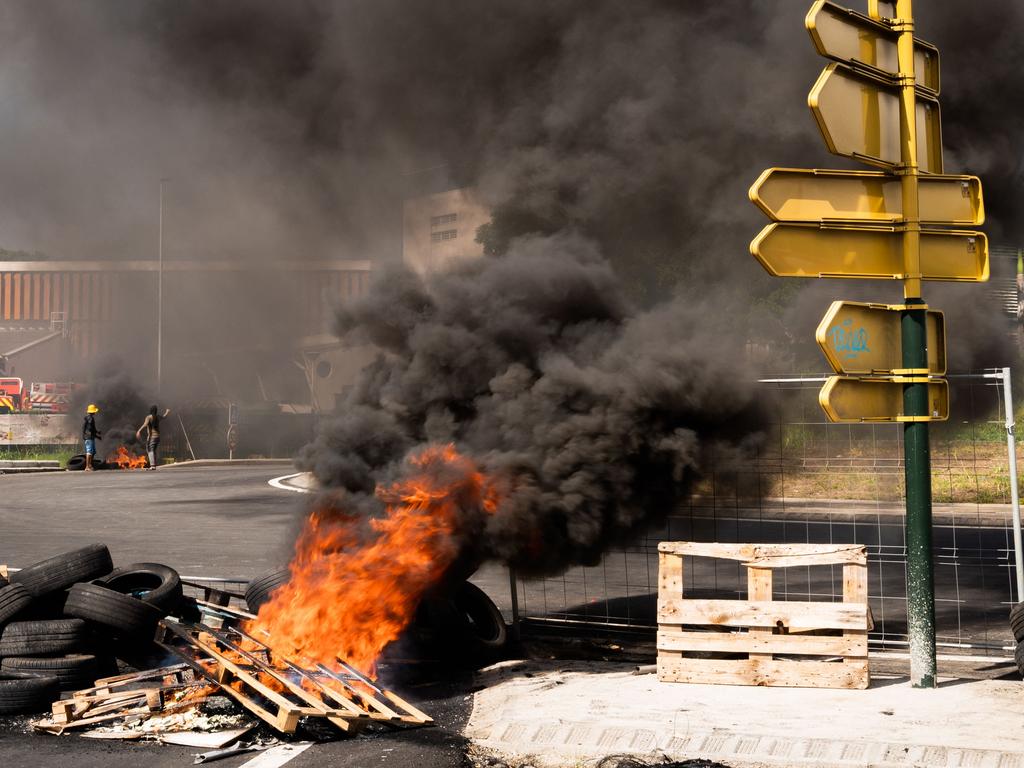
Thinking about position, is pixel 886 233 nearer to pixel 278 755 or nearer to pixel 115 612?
pixel 278 755

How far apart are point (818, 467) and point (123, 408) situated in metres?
27.6

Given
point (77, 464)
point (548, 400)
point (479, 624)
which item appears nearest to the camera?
point (548, 400)

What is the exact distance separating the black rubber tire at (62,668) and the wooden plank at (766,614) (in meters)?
3.30

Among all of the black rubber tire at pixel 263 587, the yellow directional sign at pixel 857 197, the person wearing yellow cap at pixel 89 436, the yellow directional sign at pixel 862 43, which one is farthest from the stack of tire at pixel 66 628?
the person wearing yellow cap at pixel 89 436

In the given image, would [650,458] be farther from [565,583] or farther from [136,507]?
[136,507]

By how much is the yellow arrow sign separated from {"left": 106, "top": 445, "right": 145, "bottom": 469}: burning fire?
84.1 feet

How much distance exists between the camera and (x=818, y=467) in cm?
838

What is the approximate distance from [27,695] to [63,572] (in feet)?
3.34

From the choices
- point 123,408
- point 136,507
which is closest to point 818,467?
point 136,507

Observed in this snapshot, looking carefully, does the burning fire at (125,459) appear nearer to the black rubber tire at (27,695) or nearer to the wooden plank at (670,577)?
the black rubber tire at (27,695)

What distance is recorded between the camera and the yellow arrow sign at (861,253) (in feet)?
17.4

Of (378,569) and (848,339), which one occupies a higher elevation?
(848,339)

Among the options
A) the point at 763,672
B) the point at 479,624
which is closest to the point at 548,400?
the point at 479,624

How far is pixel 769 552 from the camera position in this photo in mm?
5719
